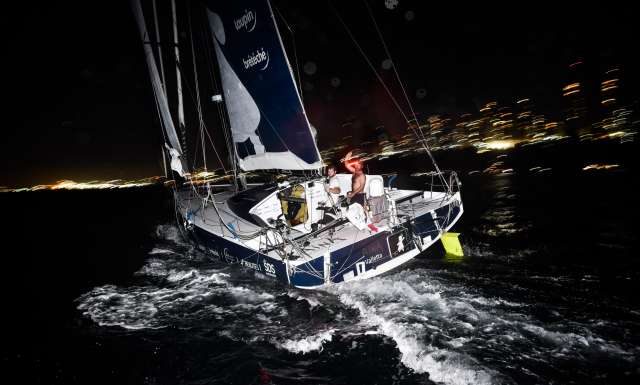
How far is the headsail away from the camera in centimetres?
1095

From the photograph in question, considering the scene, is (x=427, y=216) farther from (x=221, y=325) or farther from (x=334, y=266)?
(x=221, y=325)

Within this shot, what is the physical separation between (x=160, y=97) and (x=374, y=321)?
10.6 metres

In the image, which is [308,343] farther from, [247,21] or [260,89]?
[247,21]

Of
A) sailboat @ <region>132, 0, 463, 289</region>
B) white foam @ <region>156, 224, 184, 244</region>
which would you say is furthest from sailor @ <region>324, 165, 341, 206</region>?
white foam @ <region>156, 224, 184, 244</region>

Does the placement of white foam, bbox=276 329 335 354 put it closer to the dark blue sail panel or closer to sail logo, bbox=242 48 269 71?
the dark blue sail panel

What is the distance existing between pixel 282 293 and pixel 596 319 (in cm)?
638

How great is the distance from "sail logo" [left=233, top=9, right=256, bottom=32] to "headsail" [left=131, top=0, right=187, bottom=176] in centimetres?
457

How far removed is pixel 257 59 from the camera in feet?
27.0

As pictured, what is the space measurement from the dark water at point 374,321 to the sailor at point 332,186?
2332 millimetres

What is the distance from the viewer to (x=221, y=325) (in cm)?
733

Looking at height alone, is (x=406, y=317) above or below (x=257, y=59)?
below

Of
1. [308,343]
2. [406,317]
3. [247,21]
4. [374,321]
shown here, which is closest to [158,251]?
[247,21]

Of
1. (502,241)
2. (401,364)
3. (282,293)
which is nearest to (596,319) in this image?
(401,364)

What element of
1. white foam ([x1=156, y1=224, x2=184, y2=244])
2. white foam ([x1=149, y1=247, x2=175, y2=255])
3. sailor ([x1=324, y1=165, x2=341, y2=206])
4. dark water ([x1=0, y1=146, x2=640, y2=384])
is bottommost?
dark water ([x1=0, y1=146, x2=640, y2=384])
